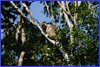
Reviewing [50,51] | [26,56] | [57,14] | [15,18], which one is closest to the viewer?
[50,51]

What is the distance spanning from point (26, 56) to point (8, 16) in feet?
9.60

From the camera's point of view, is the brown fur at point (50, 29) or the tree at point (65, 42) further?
the brown fur at point (50, 29)

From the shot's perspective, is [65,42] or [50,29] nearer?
[65,42]

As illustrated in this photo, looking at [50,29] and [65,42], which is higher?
[50,29]

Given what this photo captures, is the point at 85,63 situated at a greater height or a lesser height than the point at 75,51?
lesser

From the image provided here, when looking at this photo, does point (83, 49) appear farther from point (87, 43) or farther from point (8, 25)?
point (8, 25)

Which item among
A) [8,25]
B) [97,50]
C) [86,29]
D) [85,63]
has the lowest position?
[85,63]

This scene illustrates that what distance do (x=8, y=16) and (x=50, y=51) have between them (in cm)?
472

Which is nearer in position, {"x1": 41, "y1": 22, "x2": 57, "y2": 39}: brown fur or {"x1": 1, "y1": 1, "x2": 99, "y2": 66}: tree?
{"x1": 1, "y1": 1, "x2": 99, "y2": 66}: tree

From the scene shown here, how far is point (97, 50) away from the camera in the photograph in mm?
6246

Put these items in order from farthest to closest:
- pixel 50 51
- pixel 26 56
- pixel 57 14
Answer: pixel 26 56
pixel 57 14
pixel 50 51

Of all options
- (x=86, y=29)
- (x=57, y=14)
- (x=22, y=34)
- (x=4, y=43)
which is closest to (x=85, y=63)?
(x=86, y=29)

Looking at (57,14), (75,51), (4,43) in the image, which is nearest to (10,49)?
(4,43)

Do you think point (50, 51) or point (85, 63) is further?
point (50, 51)
